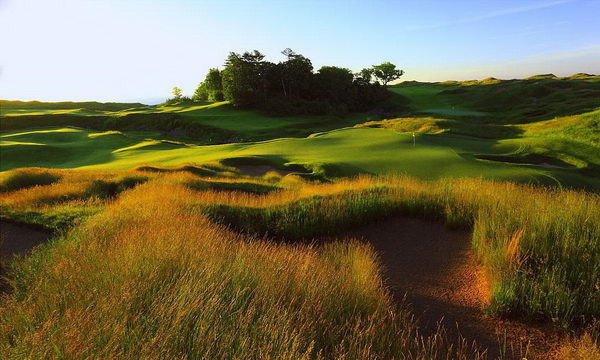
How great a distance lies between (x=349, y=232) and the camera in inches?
333

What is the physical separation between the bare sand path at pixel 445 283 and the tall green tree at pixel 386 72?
352 feet

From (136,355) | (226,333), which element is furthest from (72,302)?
(226,333)

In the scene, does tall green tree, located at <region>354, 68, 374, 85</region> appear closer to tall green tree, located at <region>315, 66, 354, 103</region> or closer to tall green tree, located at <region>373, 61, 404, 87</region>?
tall green tree, located at <region>315, 66, 354, 103</region>

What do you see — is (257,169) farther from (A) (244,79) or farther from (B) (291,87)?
(B) (291,87)

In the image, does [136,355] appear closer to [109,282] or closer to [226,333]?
[226,333]

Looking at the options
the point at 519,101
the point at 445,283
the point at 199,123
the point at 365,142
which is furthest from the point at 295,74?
the point at 445,283

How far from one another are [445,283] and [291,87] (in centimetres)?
6390

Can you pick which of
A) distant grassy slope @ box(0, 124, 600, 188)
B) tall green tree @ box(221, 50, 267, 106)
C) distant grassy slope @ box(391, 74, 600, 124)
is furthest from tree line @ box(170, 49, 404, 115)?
distant grassy slope @ box(0, 124, 600, 188)

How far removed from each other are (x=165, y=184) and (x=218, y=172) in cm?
490

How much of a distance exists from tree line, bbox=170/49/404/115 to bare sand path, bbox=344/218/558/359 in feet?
171

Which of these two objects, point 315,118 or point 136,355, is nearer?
point 136,355

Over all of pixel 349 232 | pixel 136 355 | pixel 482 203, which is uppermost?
pixel 136 355

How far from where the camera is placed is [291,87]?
66625 mm

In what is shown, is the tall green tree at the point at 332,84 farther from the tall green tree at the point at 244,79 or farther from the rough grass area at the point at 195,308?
the rough grass area at the point at 195,308
